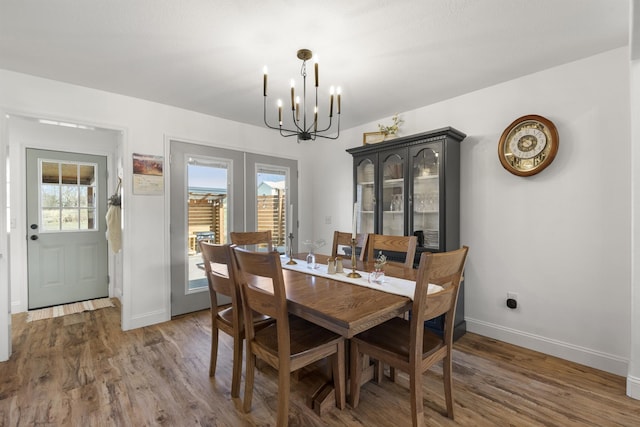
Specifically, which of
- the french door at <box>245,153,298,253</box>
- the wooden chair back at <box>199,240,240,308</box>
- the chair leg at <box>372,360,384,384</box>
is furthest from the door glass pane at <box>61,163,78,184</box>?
the chair leg at <box>372,360,384,384</box>

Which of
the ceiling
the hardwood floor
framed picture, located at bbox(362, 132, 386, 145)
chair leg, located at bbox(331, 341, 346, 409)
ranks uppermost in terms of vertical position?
the ceiling

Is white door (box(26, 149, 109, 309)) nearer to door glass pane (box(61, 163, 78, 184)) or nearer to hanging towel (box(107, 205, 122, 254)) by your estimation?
door glass pane (box(61, 163, 78, 184))

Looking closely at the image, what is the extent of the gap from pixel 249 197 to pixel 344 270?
211 cm

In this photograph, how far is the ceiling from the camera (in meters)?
1.68

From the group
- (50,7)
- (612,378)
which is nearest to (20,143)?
(50,7)

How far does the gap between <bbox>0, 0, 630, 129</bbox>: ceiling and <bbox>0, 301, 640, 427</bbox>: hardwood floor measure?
2330mm

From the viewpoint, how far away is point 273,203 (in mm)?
4078

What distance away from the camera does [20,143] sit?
3334mm

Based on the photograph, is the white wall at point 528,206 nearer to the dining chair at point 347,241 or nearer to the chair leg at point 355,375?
the dining chair at point 347,241

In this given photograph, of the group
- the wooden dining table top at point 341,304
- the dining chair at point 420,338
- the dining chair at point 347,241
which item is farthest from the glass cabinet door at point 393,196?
the dining chair at point 420,338

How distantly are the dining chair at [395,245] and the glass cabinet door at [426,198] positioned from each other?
1.65ft

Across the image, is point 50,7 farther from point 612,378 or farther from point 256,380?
point 612,378

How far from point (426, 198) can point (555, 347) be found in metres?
1.60

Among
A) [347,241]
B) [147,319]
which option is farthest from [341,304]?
[147,319]
